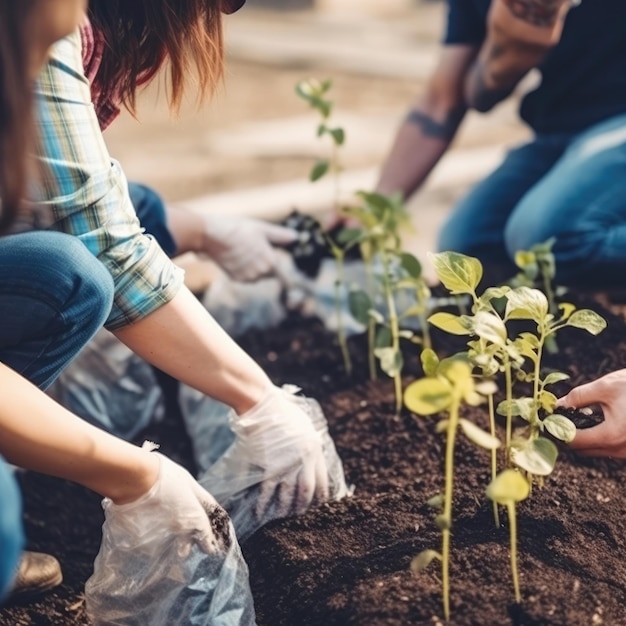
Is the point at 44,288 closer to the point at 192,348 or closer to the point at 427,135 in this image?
the point at 192,348

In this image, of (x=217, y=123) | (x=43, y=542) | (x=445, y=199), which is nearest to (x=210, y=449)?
(x=43, y=542)

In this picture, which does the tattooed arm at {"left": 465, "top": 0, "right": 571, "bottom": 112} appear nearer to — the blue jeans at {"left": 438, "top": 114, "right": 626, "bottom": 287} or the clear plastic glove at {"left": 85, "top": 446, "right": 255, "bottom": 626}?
the blue jeans at {"left": 438, "top": 114, "right": 626, "bottom": 287}

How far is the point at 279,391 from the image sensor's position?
5.26 feet

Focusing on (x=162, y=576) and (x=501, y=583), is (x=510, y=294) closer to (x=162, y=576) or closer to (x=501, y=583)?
(x=501, y=583)

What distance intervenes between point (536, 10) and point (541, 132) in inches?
19.1

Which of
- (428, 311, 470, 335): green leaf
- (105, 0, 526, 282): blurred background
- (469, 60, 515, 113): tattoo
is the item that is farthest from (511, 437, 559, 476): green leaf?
(469, 60, 515, 113): tattoo

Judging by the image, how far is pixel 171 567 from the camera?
4.57 feet

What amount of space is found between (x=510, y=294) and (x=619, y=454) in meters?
0.30

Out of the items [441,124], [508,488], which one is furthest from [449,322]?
[441,124]

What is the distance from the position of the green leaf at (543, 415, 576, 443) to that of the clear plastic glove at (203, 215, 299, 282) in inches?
40.4

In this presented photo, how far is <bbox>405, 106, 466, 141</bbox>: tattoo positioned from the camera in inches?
98.7

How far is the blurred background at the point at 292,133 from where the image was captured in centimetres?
346

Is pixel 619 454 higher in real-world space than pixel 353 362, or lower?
higher

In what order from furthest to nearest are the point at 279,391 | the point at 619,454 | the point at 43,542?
the point at 43,542 < the point at 279,391 < the point at 619,454
